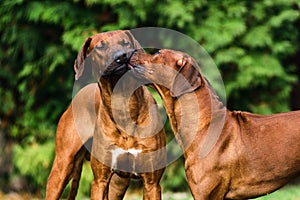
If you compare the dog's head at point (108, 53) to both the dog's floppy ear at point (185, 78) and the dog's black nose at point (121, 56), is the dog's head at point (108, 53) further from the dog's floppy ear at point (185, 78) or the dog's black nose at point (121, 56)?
the dog's floppy ear at point (185, 78)

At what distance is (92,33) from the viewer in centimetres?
1009

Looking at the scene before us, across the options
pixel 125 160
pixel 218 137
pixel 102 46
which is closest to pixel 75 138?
pixel 125 160

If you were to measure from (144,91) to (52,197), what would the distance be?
1.39 metres

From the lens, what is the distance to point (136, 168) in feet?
21.5

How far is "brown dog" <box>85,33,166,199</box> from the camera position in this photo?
21.4ft

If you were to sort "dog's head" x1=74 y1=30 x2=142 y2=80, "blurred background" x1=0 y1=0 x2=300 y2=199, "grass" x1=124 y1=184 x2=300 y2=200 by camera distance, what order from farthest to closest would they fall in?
"blurred background" x1=0 y1=0 x2=300 y2=199 < "grass" x1=124 y1=184 x2=300 y2=200 < "dog's head" x1=74 y1=30 x2=142 y2=80

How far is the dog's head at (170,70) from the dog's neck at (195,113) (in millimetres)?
74

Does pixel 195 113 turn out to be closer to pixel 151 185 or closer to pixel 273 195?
pixel 151 185

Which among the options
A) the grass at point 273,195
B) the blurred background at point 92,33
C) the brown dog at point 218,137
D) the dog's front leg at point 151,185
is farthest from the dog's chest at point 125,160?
the blurred background at point 92,33

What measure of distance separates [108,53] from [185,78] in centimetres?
70

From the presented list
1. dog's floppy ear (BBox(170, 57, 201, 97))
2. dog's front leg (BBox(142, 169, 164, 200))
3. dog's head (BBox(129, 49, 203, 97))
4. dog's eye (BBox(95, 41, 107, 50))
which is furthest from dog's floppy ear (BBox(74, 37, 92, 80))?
dog's front leg (BBox(142, 169, 164, 200))

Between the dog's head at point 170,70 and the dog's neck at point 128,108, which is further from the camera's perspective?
the dog's neck at point 128,108

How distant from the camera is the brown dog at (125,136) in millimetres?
6527

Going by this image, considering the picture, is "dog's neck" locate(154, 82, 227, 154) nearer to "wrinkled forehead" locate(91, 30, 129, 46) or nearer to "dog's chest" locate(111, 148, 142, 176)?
"dog's chest" locate(111, 148, 142, 176)
